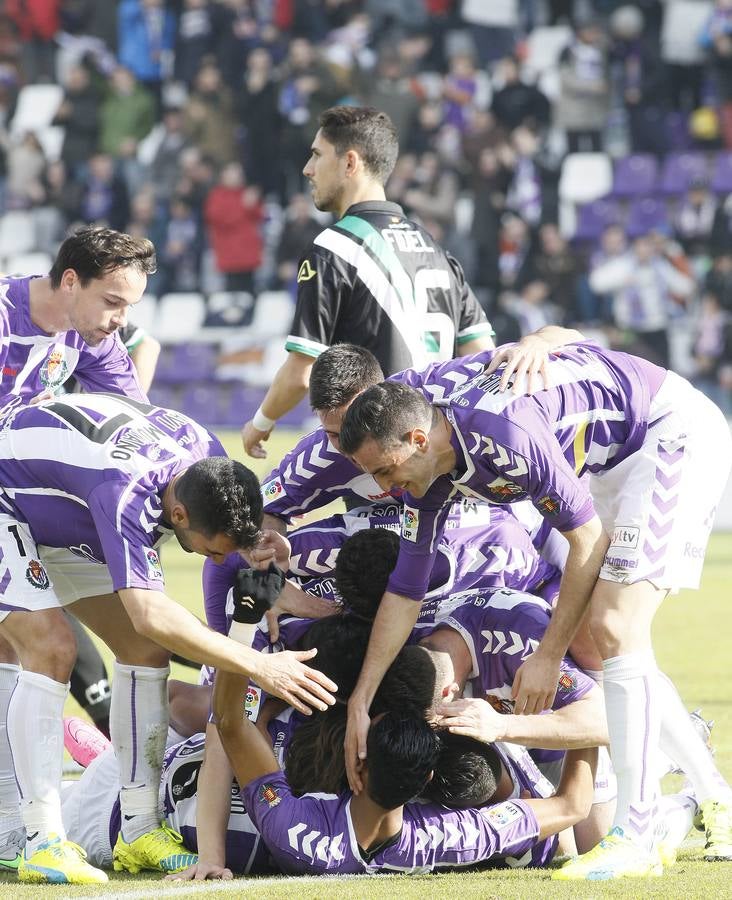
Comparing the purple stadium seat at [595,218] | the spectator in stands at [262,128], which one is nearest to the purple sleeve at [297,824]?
the purple stadium seat at [595,218]

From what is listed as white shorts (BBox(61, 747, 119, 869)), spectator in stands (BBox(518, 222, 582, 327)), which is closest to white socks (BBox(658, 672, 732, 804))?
white shorts (BBox(61, 747, 119, 869))

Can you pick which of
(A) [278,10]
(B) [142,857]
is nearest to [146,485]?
(B) [142,857]

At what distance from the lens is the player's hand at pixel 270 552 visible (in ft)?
14.5

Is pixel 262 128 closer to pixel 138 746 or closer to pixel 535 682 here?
pixel 138 746

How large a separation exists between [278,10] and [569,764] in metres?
17.3

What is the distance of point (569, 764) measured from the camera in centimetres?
458

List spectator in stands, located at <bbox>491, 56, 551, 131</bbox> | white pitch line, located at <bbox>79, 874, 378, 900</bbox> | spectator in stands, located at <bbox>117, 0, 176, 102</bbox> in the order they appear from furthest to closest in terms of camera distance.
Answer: spectator in stands, located at <bbox>117, 0, 176, 102</bbox> < spectator in stands, located at <bbox>491, 56, 551, 131</bbox> < white pitch line, located at <bbox>79, 874, 378, 900</bbox>

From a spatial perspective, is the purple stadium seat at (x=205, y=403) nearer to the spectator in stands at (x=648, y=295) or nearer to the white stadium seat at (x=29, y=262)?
the white stadium seat at (x=29, y=262)

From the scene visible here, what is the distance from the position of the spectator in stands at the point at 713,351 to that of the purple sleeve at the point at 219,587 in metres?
12.0

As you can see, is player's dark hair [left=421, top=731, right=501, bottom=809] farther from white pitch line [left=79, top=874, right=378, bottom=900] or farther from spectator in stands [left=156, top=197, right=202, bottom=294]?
spectator in stands [left=156, top=197, right=202, bottom=294]

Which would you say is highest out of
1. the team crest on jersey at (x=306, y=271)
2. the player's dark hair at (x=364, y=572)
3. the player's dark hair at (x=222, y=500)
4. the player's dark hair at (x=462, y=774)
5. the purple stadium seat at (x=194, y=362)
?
the team crest on jersey at (x=306, y=271)

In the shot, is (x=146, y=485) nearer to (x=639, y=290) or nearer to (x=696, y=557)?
(x=696, y=557)

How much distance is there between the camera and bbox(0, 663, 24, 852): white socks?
4.80 m

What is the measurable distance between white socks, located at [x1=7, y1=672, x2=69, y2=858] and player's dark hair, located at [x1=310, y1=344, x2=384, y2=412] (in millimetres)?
1361
